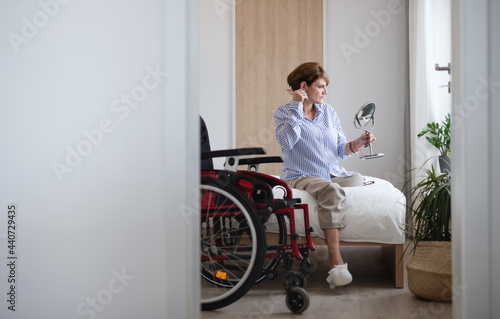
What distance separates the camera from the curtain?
4152 millimetres

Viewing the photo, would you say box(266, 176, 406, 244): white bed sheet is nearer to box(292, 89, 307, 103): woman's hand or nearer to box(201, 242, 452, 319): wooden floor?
box(201, 242, 452, 319): wooden floor

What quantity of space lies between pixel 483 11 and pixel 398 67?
11.0 feet

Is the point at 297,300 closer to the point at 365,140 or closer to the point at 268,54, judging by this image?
the point at 365,140

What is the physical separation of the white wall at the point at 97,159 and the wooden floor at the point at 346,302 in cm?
72

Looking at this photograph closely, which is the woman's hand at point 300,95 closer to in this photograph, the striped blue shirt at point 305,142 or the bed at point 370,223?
the striped blue shirt at point 305,142

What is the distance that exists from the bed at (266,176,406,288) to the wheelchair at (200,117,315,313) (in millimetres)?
158

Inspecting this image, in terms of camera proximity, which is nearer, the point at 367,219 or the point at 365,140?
the point at 367,219

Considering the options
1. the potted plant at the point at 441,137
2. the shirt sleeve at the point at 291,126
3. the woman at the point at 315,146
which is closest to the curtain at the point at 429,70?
the potted plant at the point at 441,137

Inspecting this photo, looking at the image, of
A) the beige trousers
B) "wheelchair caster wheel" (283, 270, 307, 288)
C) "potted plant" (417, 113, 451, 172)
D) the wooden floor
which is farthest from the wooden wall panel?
"wheelchair caster wheel" (283, 270, 307, 288)

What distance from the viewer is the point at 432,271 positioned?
256 centimetres

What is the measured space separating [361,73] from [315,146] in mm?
2136

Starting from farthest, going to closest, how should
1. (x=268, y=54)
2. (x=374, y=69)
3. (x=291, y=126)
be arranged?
(x=268, y=54), (x=374, y=69), (x=291, y=126)

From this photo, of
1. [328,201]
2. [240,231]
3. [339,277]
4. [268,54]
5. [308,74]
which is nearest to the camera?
[240,231]

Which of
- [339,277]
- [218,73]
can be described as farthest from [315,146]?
[218,73]
